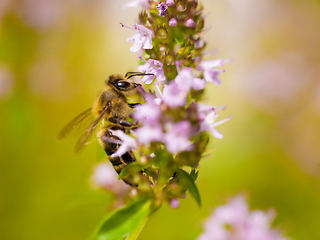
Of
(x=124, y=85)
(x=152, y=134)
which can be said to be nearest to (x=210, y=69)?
(x=152, y=134)

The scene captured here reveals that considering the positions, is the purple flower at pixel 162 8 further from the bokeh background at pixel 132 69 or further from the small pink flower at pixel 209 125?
the small pink flower at pixel 209 125

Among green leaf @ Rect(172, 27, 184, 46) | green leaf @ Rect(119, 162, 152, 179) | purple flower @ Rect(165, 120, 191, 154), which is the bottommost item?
green leaf @ Rect(119, 162, 152, 179)

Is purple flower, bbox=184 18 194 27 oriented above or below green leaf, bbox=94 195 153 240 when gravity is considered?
above

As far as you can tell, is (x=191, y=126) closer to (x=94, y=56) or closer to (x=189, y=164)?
(x=189, y=164)

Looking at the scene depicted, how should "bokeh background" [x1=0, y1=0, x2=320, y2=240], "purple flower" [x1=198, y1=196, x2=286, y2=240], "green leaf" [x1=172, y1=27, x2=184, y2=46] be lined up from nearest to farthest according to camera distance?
"green leaf" [x1=172, y1=27, x2=184, y2=46] < "purple flower" [x1=198, y1=196, x2=286, y2=240] < "bokeh background" [x1=0, y1=0, x2=320, y2=240]

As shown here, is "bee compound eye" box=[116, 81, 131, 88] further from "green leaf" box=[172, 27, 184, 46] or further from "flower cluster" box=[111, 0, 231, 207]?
"green leaf" box=[172, 27, 184, 46]

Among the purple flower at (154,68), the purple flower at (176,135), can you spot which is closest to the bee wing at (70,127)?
the purple flower at (154,68)

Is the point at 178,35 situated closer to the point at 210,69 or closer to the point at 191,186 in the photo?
the point at 210,69

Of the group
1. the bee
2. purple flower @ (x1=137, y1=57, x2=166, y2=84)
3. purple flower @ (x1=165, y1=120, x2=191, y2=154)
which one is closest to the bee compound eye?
the bee
